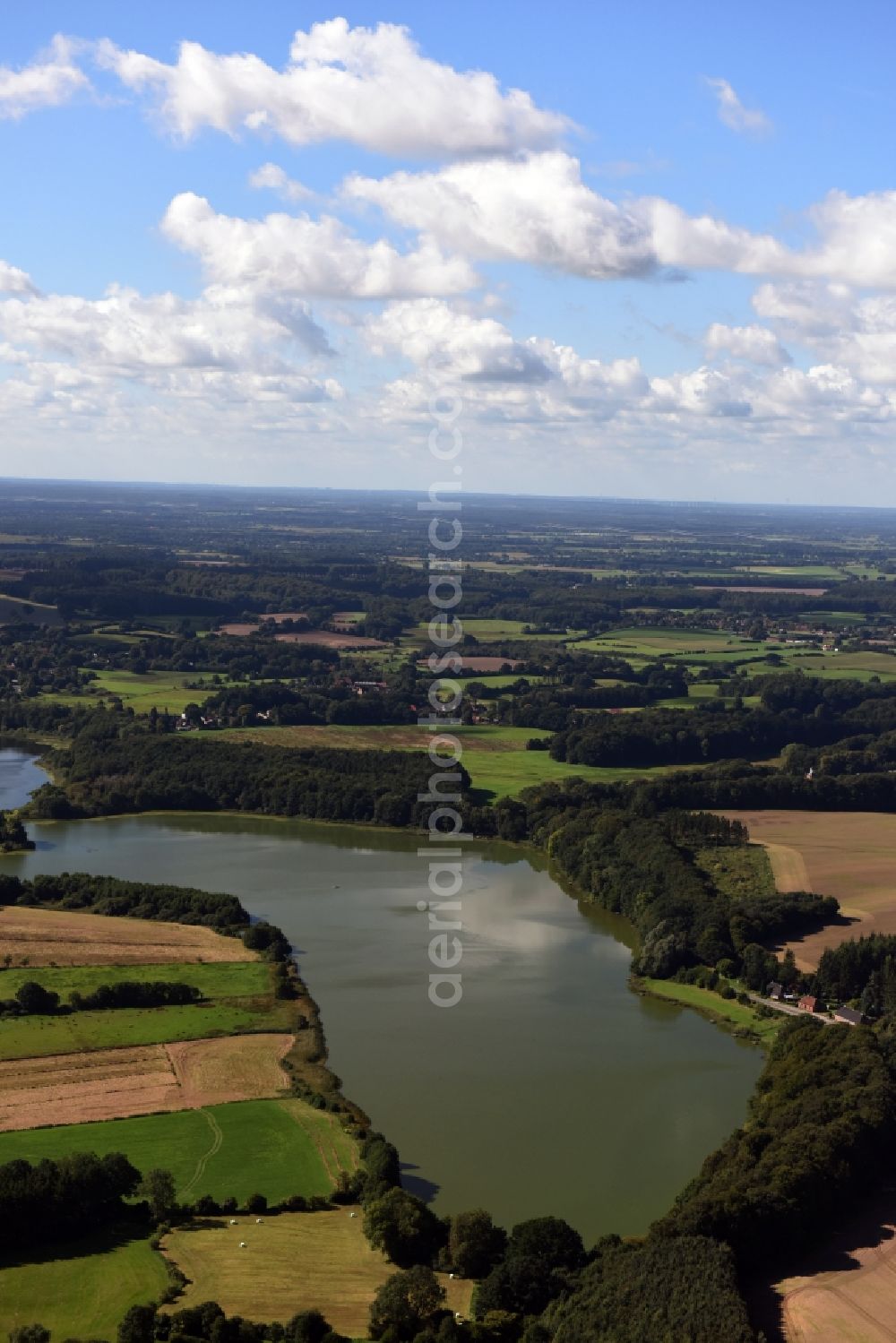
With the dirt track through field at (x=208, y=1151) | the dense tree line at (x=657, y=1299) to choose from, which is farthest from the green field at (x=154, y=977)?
the dense tree line at (x=657, y=1299)

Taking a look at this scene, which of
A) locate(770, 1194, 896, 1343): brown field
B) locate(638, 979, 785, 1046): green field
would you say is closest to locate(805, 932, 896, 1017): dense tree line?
locate(638, 979, 785, 1046): green field

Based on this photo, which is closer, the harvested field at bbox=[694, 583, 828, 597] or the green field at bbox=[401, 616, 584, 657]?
the green field at bbox=[401, 616, 584, 657]

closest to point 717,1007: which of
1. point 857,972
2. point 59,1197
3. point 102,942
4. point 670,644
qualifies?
point 857,972

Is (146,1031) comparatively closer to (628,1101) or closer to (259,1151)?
(259,1151)

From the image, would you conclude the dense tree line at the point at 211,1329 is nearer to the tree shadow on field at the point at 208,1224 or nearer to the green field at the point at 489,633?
the tree shadow on field at the point at 208,1224

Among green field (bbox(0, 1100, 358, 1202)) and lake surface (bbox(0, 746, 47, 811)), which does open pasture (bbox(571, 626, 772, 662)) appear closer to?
lake surface (bbox(0, 746, 47, 811))

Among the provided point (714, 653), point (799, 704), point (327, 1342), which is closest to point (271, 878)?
point (327, 1342)
